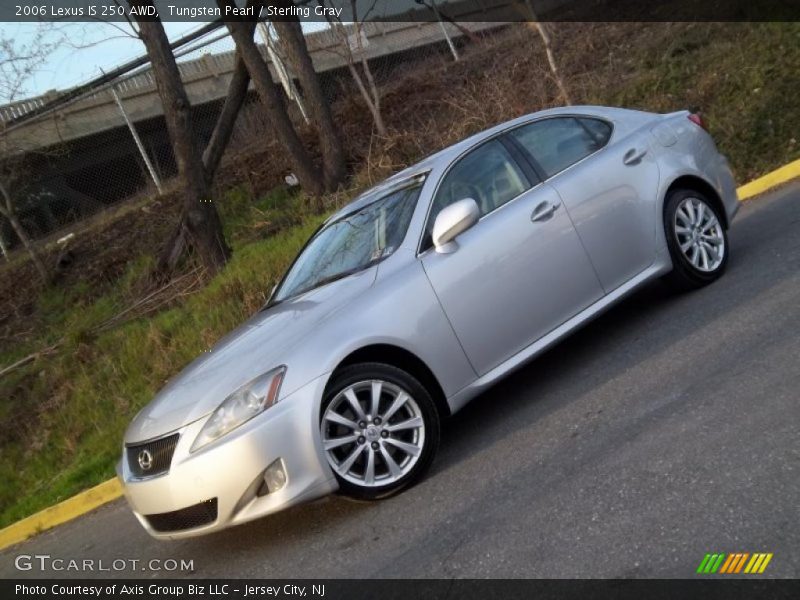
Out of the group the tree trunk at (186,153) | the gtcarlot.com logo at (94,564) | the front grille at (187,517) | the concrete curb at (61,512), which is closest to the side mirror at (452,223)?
the front grille at (187,517)

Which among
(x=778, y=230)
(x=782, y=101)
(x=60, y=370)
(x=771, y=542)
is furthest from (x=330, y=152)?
(x=771, y=542)

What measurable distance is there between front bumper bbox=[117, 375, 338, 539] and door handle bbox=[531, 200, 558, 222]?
1826 mm

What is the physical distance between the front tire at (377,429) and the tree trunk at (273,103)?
32.5 ft

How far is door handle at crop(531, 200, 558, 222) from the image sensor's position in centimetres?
554

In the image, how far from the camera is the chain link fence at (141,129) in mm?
17234

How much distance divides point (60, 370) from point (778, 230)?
757 centimetres

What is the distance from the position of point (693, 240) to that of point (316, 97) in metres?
9.37

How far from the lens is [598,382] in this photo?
544 centimetres

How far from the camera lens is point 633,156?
6180mm

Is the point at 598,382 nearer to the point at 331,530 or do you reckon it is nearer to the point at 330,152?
the point at 331,530

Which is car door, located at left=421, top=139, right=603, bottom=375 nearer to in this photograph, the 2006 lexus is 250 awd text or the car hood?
the 2006 lexus is 250 awd text

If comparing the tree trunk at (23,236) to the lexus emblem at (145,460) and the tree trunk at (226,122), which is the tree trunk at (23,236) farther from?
the lexus emblem at (145,460)

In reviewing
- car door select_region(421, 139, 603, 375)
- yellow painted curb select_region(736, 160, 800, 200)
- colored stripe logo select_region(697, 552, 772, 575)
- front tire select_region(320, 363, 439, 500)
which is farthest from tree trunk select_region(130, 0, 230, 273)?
colored stripe logo select_region(697, 552, 772, 575)

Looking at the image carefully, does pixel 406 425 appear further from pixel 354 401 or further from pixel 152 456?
pixel 152 456
